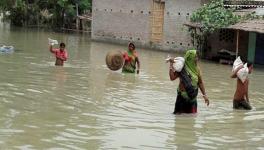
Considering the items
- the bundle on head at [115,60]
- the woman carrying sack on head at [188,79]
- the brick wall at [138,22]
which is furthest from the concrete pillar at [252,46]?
the woman carrying sack on head at [188,79]

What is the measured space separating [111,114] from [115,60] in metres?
6.10

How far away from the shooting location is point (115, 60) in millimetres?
15336

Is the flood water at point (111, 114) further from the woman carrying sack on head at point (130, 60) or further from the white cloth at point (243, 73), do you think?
the white cloth at point (243, 73)

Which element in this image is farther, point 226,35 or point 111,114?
point 226,35

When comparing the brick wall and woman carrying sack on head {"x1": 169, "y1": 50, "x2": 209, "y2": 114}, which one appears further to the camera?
the brick wall

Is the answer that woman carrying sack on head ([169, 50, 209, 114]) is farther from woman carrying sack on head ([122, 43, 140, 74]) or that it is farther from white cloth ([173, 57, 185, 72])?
woman carrying sack on head ([122, 43, 140, 74])

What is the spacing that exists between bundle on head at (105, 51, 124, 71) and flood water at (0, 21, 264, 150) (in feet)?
0.86

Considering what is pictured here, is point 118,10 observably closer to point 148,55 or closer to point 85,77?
point 148,55

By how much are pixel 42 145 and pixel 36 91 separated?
466 cm

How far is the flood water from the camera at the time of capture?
7.41 metres

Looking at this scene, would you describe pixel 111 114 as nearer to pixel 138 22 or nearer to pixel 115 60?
pixel 115 60

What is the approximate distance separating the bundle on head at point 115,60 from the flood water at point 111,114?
264mm

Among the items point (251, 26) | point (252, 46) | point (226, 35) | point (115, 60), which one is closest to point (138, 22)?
point (226, 35)

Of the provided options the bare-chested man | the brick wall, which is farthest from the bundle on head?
the brick wall
